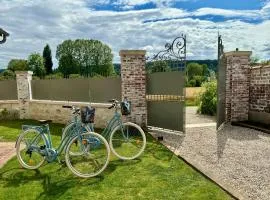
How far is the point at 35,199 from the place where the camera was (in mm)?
4777

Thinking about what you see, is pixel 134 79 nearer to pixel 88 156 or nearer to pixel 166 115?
pixel 166 115

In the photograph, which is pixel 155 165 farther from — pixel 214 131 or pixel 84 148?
pixel 214 131

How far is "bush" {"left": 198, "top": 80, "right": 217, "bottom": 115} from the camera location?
45.5ft

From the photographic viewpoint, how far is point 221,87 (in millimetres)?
9953

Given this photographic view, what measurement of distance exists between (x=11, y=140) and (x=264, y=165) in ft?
22.9

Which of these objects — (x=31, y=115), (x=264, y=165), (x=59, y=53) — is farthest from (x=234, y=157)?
(x=59, y=53)

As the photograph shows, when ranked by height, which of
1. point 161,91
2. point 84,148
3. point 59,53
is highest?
point 59,53

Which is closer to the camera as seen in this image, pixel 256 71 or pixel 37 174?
pixel 37 174

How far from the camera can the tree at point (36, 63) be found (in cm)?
5778

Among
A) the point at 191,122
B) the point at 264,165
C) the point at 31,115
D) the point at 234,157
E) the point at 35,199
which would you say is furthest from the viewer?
the point at 31,115

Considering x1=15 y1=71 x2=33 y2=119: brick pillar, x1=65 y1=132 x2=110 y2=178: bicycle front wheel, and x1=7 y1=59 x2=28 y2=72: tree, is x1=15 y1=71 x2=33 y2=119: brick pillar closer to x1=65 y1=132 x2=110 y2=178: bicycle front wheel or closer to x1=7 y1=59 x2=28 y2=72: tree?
x1=65 y1=132 x2=110 y2=178: bicycle front wheel

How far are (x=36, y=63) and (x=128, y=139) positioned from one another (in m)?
56.3

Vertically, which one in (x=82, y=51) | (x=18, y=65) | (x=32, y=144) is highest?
(x=82, y=51)

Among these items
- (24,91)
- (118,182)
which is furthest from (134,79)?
(24,91)
